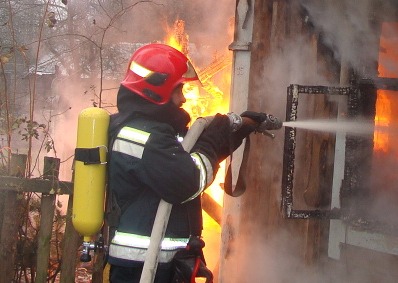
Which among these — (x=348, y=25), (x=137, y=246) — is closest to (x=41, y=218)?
(x=137, y=246)

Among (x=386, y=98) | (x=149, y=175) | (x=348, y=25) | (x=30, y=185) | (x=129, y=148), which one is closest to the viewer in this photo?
(x=149, y=175)

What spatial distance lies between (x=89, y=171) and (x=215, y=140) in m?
0.74

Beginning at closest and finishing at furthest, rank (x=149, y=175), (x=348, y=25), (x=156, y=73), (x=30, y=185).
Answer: (x=149, y=175) < (x=156, y=73) < (x=348, y=25) < (x=30, y=185)

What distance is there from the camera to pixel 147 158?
294cm

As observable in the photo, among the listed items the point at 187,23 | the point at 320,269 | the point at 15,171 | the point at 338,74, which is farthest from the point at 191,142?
the point at 187,23

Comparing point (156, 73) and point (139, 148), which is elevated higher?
point (156, 73)

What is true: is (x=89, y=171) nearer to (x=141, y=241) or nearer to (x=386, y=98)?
(x=141, y=241)

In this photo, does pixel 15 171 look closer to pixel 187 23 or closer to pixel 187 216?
pixel 187 216

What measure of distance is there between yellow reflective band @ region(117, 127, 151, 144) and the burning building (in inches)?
54.4

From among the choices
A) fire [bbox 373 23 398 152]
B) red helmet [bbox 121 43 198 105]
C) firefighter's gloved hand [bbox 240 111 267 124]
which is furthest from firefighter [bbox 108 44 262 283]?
fire [bbox 373 23 398 152]

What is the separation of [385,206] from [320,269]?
78 centimetres

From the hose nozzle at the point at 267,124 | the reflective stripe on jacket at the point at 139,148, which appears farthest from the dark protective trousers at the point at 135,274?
the hose nozzle at the point at 267,124

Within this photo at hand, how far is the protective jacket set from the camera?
2.94 m

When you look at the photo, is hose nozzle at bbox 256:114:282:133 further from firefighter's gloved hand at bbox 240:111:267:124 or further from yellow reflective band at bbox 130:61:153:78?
yellow reflective band at bbox 130:61:153:78
